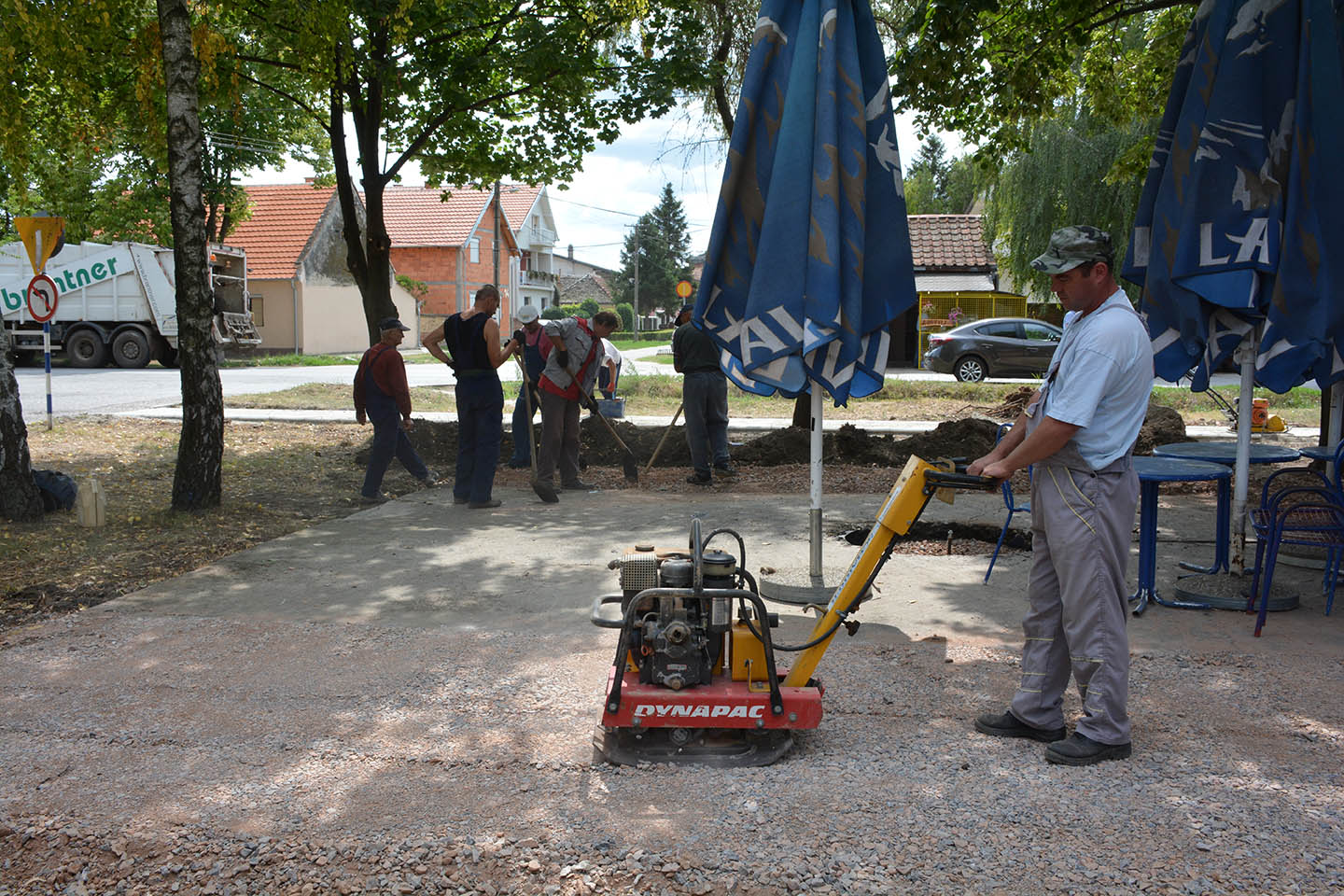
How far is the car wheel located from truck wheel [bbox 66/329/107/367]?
22.4m

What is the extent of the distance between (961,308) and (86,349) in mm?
25708

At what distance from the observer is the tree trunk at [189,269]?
7723mm

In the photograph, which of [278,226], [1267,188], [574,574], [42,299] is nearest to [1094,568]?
[1267,188]

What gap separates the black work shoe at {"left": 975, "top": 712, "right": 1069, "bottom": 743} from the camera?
3850 mm

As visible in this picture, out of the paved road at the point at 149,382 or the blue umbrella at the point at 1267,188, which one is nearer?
the blue umbrella at the point at 1267,188

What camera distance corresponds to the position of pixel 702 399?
10.3 metres

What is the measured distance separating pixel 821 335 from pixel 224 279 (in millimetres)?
27948

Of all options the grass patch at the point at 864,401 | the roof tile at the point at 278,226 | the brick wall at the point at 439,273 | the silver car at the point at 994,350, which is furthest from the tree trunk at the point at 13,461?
the brick wall at the point at 439,273

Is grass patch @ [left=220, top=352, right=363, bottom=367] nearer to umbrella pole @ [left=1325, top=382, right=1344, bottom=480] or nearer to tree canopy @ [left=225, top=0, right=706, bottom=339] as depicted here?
tree canopy @ [left=225, top=0, right=706, bottom=339]

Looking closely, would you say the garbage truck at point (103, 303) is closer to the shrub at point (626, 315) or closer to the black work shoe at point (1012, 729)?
the black work shoe at point (1012, 729)

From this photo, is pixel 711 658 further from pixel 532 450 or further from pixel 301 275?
pixel 301 275

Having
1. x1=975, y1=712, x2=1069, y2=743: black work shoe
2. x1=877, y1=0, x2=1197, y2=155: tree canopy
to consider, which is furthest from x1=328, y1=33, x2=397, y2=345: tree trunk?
x1=975, y1=712, x2=1069, y2=743: black work shoe

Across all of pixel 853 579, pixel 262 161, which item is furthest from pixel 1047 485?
pixel 262 161

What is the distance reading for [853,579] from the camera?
3.73m
